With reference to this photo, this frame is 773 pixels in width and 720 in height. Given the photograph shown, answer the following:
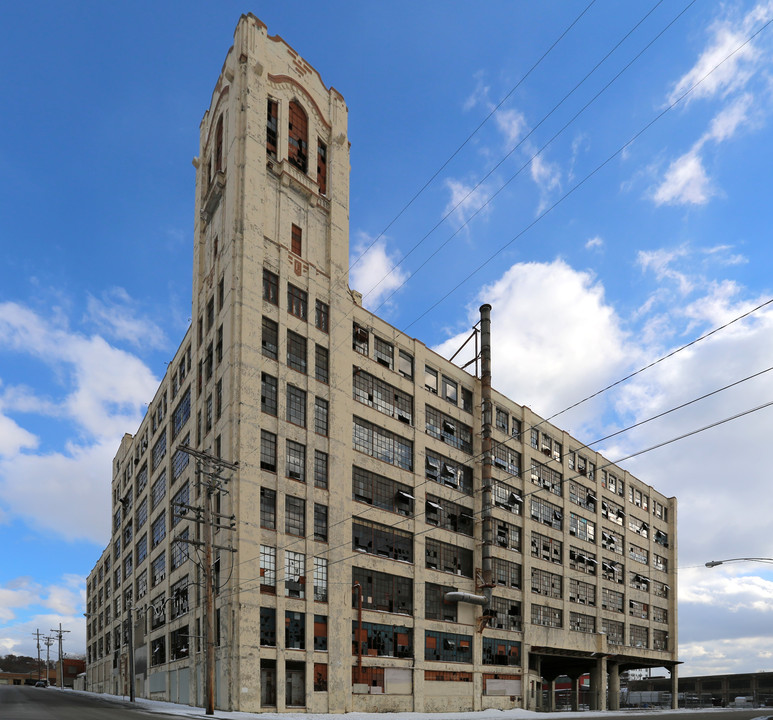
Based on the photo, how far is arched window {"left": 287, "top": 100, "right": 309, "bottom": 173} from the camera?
58281mm

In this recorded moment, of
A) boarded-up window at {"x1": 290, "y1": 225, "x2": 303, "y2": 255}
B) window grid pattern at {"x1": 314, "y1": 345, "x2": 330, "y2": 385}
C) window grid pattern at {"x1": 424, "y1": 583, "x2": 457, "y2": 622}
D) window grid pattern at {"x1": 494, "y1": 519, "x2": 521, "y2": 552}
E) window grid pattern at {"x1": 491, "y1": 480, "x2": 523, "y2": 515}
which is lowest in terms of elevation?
window grid pattern at {"x1": 424, "y1": 583, "x2": 457, "y2": 622}

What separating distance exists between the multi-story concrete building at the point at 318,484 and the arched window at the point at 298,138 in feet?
0.68

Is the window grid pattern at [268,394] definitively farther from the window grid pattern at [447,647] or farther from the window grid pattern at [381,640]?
the window grid pattern at [447,647]

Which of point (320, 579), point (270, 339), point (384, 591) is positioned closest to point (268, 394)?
point (270, 339)

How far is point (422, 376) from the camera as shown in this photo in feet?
205

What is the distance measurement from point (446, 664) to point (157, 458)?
107 feet

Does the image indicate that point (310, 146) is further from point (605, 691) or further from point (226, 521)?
point (605, 691)

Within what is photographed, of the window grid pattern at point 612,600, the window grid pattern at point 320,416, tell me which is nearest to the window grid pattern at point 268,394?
the window grid pattern at point 320,416

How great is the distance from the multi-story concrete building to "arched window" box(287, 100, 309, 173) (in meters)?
0.21

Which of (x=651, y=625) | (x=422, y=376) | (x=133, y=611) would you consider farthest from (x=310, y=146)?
(x=651, y=625)

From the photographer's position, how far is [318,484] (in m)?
51.7

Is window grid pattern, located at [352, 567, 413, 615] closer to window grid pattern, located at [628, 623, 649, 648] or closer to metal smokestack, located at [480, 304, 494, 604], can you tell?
metal smokestack, located at [480, 304, 494, 604]

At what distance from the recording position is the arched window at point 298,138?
58281 mm

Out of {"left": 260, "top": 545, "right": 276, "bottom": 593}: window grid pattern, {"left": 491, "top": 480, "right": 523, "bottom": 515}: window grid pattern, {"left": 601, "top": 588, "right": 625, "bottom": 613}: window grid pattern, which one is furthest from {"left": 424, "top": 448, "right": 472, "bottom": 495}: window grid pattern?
{"left": 601, "top": 588, "right": 625, "bottom": 613}: window grid pattern
